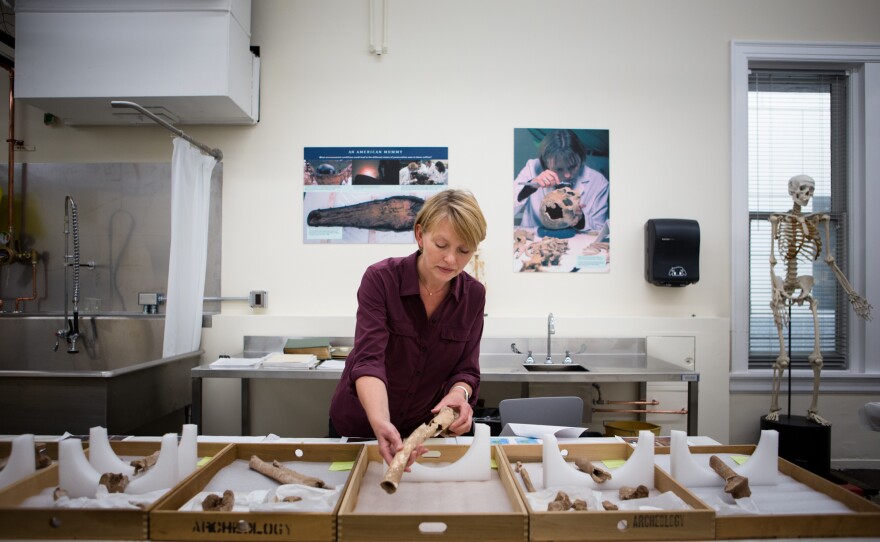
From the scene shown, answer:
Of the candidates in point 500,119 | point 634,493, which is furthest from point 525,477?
point 500,119

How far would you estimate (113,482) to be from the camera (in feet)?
4.07

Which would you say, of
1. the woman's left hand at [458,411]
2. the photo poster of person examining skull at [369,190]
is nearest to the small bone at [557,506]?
the woman's left hand at [458,411]

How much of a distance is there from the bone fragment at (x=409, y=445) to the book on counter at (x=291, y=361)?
154cm

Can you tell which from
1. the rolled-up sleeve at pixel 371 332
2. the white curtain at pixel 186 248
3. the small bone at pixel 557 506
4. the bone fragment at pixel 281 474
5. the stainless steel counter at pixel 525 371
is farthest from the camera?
the white curtain at pixel 186 248

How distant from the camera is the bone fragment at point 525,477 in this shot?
1.31 meters

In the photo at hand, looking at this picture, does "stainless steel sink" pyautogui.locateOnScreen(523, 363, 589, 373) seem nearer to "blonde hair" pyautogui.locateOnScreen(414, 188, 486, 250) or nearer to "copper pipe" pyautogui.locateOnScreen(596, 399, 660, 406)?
"copper pipe" pyautogui.locateOnScreen(596, 399, 660, 406)

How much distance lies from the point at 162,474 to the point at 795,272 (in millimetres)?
3815

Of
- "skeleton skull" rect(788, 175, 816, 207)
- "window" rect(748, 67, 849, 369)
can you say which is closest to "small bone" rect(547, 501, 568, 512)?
"skeleton skull" rect(788, 175, 816, 207)

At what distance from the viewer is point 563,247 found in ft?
12.1

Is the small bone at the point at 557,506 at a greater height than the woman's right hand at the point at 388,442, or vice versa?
the woman's right hand at the point at 388,442

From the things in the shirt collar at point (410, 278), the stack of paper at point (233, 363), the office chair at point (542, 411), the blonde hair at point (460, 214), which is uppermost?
the blonde hair at point (460, 214)

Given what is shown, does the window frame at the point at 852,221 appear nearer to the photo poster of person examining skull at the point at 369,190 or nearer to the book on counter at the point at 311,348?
the photo poster of person examining skull at the point at 369,190

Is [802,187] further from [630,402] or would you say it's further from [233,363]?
[233,363]

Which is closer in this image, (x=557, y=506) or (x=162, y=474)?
(x=557, y=506)
